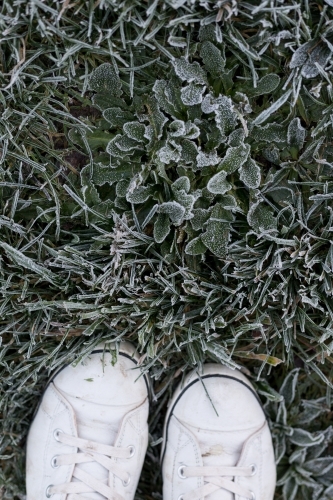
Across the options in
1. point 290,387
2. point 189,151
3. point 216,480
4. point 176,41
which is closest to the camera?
point 176,41

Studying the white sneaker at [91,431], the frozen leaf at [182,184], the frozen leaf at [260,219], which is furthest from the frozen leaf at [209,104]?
the white sneaker at [91,431]

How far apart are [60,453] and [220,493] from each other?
2.05ft

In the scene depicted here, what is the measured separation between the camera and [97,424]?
6.24 feet

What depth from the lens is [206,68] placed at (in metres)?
1.66

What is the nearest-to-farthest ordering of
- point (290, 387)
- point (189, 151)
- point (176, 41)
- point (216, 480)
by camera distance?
point (176, 41), point (189, 151), point (216, 480), point (290, 387)

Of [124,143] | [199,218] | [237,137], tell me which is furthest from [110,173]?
[237,137]

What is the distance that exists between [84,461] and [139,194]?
3.37ft

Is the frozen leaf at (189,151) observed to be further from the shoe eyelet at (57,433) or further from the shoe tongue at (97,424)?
the shoe eyelet at (57,433)

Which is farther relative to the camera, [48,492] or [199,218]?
[48,492]

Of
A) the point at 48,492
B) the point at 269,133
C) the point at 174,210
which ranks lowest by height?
the point at 48,492

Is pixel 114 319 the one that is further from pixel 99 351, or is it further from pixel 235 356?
pixel 235 356

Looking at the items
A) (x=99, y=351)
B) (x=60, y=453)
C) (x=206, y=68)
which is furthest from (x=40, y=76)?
(x=60, y=453)

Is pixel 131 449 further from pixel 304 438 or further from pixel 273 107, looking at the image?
pixel 273 107

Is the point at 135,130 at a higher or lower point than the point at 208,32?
lower
